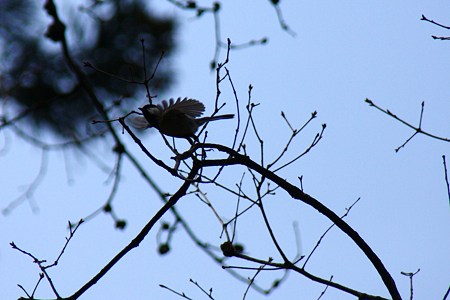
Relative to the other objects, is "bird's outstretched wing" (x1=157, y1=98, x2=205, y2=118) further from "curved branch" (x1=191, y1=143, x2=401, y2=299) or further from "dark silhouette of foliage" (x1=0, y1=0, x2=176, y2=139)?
"dark silhouette of foliage" (x1=0, y1=0, x2=176, y2=139)

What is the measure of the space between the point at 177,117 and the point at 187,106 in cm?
7

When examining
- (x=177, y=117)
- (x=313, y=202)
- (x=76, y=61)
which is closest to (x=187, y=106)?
(x=177, y=117)

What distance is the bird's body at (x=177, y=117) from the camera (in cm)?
180

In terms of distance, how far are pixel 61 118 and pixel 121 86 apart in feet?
1.65

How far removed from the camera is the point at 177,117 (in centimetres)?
181

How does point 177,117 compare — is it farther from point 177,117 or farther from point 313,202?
point 313,202

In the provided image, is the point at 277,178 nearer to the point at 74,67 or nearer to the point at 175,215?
the point at 175,215

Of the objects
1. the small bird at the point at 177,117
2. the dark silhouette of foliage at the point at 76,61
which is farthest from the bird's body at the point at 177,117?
the dark silhouette of foliage at the point at 76,61

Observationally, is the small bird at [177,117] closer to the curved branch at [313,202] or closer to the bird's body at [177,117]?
the bird's body at [177,117]

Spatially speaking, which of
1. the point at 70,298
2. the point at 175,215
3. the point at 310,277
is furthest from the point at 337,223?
the point at 175,215

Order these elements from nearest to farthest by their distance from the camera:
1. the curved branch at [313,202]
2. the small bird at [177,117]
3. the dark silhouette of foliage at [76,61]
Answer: the curved branch at [313,202] < the small bird at [177,117] < the dark silhouette of foliage at [76,61]

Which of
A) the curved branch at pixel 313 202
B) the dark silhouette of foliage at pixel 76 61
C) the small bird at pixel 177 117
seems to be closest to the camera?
the curved branch at pixel 313 202

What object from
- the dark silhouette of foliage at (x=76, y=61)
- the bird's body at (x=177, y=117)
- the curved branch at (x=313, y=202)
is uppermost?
the dark silhouette of foliage at (x=76, y=61)

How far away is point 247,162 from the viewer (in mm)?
1699
